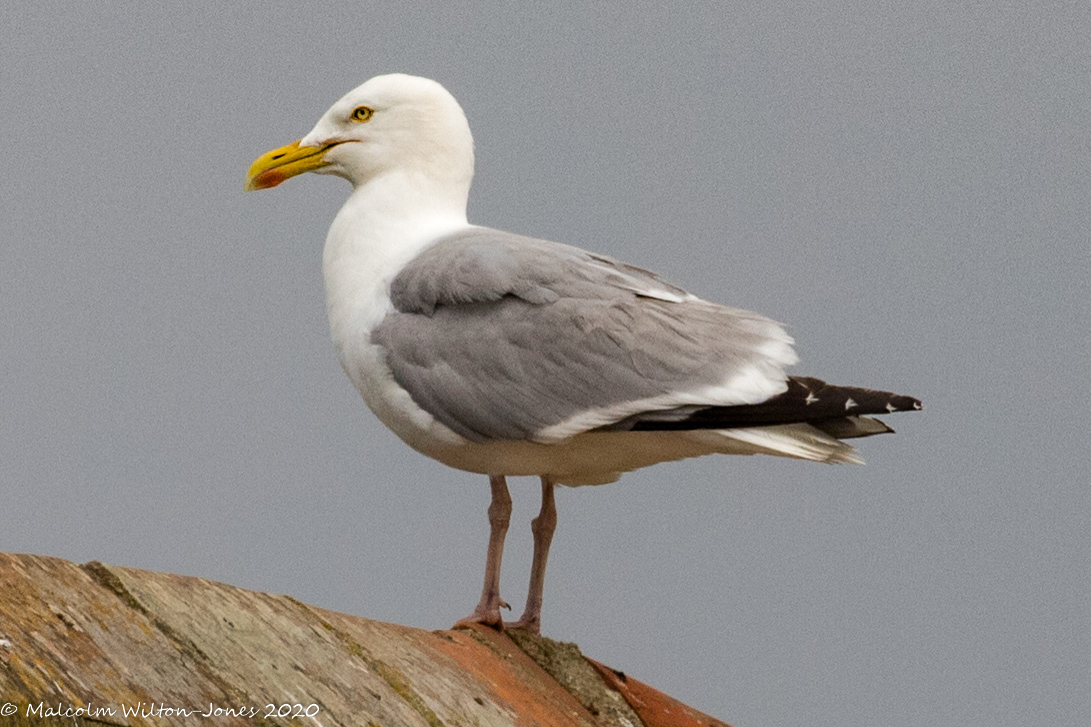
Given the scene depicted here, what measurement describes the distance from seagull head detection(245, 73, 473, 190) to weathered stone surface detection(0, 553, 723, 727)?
9.02ft

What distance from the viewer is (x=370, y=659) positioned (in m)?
5.91

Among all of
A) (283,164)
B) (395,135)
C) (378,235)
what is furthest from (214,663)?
(283,164)

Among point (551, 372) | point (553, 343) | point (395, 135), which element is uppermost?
point (395, 135)

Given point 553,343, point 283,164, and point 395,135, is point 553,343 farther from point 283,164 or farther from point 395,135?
point 283,164

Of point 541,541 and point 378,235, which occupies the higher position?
point 378,235

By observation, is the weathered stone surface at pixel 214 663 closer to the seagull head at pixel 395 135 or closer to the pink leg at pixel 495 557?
the pink leg at pixel 495 557

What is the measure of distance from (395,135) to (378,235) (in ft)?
2.24

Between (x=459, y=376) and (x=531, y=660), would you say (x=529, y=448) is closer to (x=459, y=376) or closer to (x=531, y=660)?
(x=459, y=376)

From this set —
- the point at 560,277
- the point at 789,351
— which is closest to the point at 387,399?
the point at 560,277

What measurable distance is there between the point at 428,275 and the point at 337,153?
4.85 feet

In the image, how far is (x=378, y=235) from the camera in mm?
8297

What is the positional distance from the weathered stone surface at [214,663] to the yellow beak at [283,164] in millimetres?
3064

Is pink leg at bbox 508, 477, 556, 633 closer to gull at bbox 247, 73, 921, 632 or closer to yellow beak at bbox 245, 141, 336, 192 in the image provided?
gull at bbox 247, 73, 921, 632

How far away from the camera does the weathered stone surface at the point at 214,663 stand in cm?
456
